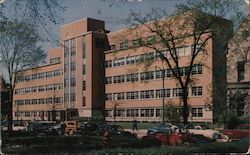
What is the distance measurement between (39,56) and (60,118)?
2700 mm

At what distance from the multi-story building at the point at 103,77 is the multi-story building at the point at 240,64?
2.32 feet

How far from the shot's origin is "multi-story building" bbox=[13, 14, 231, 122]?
1683 cm

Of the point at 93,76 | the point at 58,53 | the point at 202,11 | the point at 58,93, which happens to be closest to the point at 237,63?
the point at 202,11

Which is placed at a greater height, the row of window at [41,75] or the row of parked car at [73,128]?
the row of window at [41,75]

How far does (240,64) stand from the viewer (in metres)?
21.6

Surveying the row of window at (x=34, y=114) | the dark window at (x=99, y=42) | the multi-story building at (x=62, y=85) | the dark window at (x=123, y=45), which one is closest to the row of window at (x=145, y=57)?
the dark window at (x=123, y=45)

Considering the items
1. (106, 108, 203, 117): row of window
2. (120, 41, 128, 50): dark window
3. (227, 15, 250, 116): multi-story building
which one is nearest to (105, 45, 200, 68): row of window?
(120, 41, 128, 50): dark window

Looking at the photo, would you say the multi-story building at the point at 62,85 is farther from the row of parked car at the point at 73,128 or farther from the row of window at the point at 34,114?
the row of parked car at the point at 73,128

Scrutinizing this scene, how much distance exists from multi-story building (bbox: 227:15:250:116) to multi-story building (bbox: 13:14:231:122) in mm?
706

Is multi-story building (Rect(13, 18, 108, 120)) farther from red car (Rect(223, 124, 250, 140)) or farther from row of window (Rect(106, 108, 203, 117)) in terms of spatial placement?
red car (Rect(223, 124, 250, 140))

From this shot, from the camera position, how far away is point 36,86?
1786 centimetres

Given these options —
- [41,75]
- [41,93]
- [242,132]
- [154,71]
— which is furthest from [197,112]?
[242,132]

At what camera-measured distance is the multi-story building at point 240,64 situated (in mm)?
15200

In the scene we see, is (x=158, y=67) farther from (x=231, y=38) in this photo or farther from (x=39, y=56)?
(x=39, y=56)
